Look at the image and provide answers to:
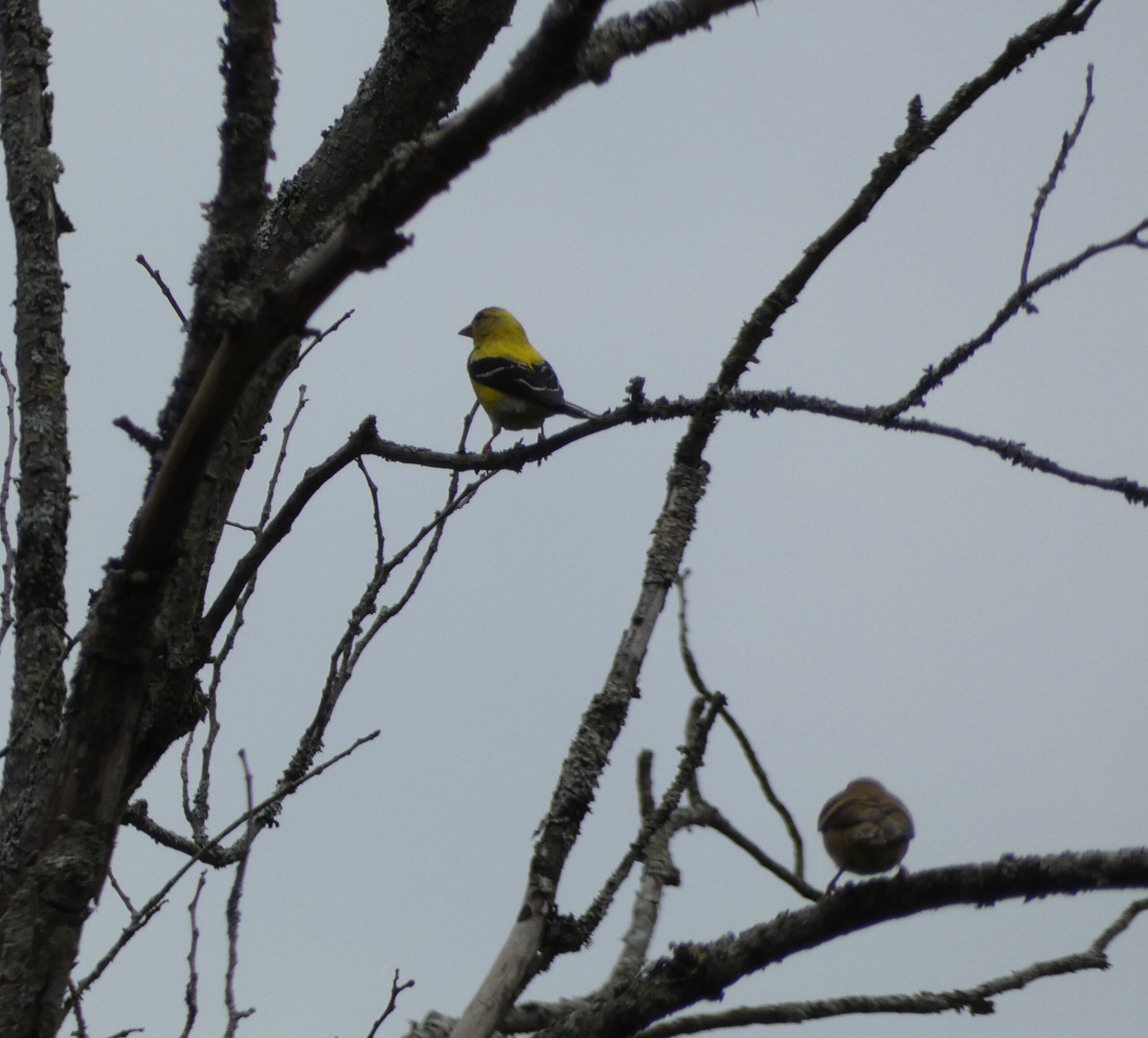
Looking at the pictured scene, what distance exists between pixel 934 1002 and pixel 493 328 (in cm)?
726

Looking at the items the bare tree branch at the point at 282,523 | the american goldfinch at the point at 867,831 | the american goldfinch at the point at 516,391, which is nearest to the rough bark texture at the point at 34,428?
the bare tree branch at the point at 282,523

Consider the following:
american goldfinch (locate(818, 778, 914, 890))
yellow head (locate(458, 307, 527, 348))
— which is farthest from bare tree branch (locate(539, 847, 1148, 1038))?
yellow head (locate(458, 307, 527, 348))

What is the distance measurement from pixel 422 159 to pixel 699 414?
3.13 feet

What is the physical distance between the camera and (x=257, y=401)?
2.85 metres

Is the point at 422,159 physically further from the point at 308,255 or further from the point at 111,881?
the point at 111,881

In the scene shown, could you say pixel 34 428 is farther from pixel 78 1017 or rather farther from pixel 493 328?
pixel 493 328

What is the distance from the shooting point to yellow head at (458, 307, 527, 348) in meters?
8.78

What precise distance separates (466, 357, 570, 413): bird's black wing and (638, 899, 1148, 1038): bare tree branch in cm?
485

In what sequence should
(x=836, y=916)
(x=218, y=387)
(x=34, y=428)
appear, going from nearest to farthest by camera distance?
(x=218, y=387)
(x=836, y=916)
(x=34, y=428)

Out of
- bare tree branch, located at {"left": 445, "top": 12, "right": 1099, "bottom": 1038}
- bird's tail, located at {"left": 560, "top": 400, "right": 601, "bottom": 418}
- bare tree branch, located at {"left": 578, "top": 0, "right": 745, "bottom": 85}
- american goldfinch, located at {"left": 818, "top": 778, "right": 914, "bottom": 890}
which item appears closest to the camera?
bare tree branch, located at {"left": 578, "top": 0, "right": 745, "bottom": 85}

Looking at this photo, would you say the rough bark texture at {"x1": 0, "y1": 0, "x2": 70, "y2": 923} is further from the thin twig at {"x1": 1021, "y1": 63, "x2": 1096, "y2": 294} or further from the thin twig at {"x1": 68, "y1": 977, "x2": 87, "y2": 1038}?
the thin twig at {"x1": 1021, "y1": 63, "x2": 1096, "y2": 294}

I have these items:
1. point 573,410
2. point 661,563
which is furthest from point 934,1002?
point 573,410

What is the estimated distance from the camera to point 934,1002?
2.09 meters

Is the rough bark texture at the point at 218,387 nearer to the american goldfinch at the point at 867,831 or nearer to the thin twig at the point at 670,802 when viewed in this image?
the thin twig at the point at 670,802
